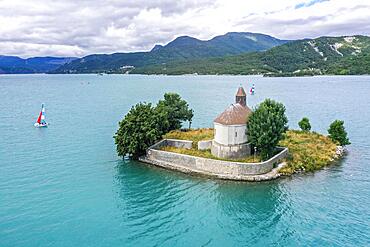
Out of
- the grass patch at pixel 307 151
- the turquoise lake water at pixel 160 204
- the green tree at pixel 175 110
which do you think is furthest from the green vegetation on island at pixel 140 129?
the grass patch at pixel 307 151

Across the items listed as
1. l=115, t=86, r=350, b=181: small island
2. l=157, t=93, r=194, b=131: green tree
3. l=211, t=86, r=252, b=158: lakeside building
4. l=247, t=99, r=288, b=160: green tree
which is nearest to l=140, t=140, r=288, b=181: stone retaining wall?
l=115, t=86, r=350, b=181: small island

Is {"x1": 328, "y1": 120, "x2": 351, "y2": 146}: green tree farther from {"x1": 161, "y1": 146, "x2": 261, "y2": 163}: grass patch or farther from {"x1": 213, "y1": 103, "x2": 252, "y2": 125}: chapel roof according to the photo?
{"x1": 213, "y1": 103, "x2": 252, "y2": 125}: chapel roof

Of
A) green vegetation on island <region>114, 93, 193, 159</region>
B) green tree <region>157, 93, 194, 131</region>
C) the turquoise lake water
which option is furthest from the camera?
green tree <region>157, 93, 194, 131</region>

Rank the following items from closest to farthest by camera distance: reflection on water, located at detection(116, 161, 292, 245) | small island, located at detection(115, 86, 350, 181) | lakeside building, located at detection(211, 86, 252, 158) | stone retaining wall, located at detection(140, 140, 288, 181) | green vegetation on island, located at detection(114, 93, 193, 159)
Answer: reflection on water, located at detection(116, 161, 292, 245)
stone retaining wall, located at detection(140, 140, 288, 181)
small island, located at detection(115, 86, 350, 181)
lakeside building, located at detection(211, 86, 252, 158)
green vegetation on island, located at detection(114, 93, 193, 159)

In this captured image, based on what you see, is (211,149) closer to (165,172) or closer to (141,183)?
(165,172)

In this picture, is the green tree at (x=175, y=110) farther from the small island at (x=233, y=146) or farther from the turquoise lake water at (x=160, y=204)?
the turquoise lake water at (x=160, y=204)

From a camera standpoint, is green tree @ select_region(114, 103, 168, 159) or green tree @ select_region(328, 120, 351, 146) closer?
green tree @ select_region(114, 103, 168, 159)

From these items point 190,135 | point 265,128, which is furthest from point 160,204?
point 190,135

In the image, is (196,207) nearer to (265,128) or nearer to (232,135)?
(232,135)
